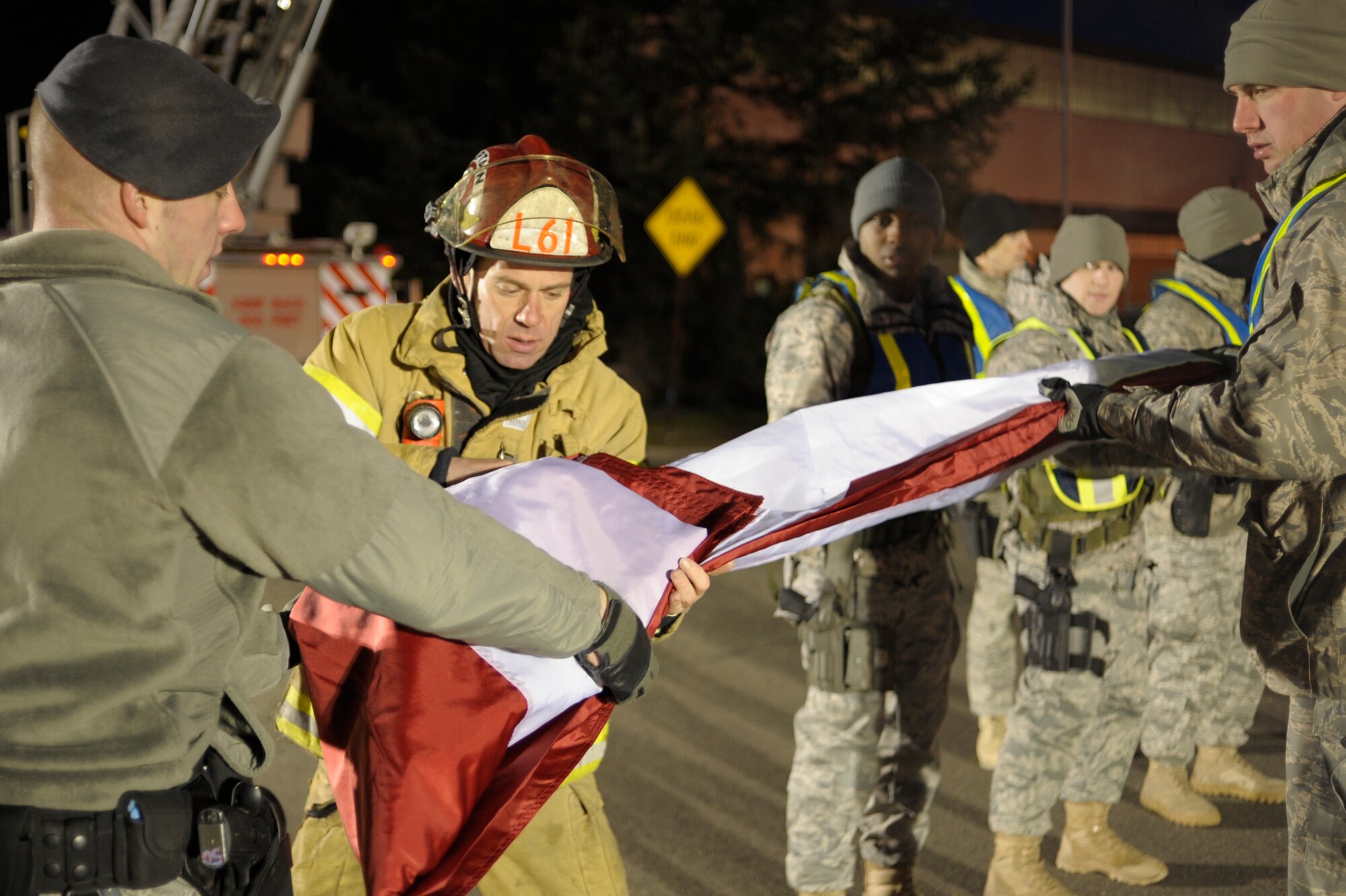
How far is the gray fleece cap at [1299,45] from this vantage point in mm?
2889

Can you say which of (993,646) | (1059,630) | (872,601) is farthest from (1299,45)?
(993,646)

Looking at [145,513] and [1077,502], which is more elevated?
[145,513]

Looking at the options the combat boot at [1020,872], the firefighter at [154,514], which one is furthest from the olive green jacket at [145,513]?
the combat boot at [1020,872]

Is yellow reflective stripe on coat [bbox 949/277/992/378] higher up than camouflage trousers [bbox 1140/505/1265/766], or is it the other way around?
yellow reflective stripe on coat [bbox 949/277/992/378]

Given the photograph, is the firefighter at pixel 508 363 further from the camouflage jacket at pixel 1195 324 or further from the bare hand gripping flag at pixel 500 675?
the camouflage jacket at pixel 1195 324

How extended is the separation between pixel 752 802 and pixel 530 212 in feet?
10.6

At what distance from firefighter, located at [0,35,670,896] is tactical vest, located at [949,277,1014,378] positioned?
423 cm

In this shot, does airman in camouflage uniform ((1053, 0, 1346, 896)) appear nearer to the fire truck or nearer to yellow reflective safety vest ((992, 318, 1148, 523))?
yellow reflective safety vest ((992, 318, 1148, 523))

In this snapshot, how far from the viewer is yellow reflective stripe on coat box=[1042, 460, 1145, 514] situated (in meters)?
4.33

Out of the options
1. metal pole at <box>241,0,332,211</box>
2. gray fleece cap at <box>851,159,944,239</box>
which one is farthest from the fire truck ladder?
gray fleece cap at <box>851,159,944,239</box>

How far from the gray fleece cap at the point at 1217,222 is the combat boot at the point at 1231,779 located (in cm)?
223

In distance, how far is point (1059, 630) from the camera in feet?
14.2

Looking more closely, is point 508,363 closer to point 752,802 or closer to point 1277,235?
point 1277,235

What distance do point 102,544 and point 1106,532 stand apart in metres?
3.59
